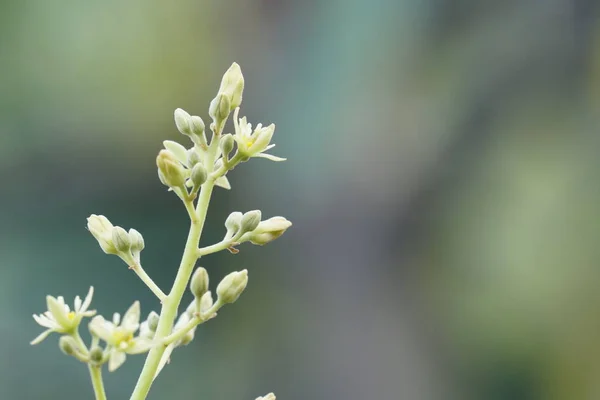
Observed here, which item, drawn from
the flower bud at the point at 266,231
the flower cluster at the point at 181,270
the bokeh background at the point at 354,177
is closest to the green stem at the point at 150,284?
the flower cluster at the point at 181,270

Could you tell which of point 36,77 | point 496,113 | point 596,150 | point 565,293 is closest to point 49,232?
point 36,77

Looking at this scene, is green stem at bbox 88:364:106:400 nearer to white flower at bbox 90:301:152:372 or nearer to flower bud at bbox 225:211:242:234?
white flower at bbox 90:301:152:372

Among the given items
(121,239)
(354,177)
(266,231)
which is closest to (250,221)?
(266,231)

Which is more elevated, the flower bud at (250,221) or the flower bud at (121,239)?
the flower bud at (121,239)

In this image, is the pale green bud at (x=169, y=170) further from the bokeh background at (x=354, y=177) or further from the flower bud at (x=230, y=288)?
the bokeh background at (x=354, y=177)

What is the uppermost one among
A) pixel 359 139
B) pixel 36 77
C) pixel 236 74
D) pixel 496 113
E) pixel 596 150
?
pixel 36 77

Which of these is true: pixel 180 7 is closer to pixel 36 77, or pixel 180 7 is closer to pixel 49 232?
pixel 36 77

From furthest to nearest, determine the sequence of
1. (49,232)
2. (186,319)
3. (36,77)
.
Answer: (36,77) → (49,232) → (186,319)
